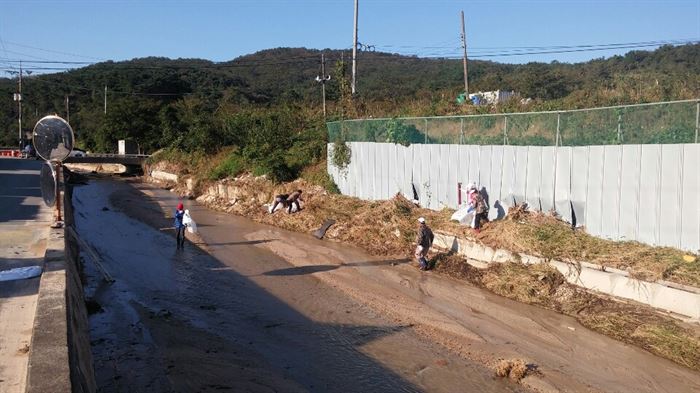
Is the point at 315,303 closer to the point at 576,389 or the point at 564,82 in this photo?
the point at 576,389

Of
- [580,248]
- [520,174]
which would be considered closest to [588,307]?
[580,248]

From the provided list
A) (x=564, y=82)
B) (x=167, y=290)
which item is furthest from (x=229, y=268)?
(x=564, y=82)

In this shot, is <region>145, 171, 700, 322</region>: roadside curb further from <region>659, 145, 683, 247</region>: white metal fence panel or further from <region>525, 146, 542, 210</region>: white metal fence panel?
<region>525, 146, 542, 210</region>: white metal fence panel

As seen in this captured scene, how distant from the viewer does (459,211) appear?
1727 cm

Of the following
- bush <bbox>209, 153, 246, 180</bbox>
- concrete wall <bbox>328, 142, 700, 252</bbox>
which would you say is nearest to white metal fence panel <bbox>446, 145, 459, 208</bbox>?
concrete wall <bbox>328, 142, 700, 252</bbox>

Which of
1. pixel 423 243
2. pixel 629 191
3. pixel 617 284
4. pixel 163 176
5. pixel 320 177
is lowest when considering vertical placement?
pixel 617 284

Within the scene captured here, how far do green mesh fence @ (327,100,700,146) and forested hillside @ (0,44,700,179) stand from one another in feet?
23.1

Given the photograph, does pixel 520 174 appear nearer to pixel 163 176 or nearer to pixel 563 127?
pixel 563 127

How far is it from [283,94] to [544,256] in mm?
80310

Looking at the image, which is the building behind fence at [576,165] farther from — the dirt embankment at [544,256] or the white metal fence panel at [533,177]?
the dirt embankment at [544,256]

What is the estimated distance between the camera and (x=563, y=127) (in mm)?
15094

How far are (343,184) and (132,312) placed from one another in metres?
14.4

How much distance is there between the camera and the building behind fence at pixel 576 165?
12031 mm

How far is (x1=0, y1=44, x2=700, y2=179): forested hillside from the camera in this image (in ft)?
101
